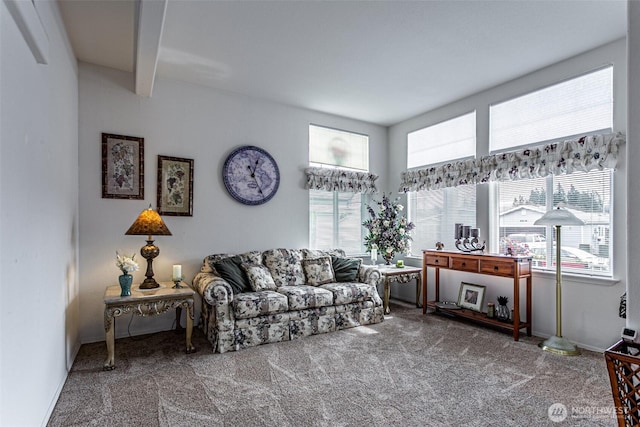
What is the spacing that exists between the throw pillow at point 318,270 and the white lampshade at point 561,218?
241 centimetres

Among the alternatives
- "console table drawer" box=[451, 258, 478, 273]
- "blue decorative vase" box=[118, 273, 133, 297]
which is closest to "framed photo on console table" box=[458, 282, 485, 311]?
"console table drawer" box=[451, 258, 478, 273]

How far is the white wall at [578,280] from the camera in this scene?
3.13m

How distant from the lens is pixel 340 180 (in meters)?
5.15

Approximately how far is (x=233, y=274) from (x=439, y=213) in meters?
3.08

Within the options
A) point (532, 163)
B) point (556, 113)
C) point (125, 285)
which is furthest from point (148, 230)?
point (556, 113)

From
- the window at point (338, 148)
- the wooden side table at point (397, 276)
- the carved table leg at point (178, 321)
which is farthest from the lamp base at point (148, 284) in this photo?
the wooden side table at point (397, 276)

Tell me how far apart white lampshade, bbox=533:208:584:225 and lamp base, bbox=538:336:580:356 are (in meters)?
1.16

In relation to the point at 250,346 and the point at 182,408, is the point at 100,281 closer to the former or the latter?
the point at 250,346

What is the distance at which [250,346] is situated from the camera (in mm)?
3354

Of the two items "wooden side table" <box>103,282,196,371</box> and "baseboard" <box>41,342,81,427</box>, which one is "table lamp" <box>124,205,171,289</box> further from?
"baseboard" <box>41,342,81,427</box>

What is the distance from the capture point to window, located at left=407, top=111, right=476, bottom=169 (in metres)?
4.57

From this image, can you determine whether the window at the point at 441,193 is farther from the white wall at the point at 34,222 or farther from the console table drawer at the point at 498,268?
the white wall at the point at 34,222

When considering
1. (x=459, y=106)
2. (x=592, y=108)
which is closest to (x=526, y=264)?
(x=592, y=108)

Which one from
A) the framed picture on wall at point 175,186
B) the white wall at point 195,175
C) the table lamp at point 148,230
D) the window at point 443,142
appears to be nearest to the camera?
the table lamp at point 148,230
